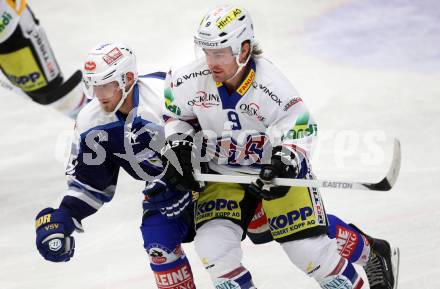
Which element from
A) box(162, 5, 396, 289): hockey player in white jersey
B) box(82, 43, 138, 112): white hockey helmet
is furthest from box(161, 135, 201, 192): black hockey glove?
box(82, 43, 138, 112): white hockey helmet

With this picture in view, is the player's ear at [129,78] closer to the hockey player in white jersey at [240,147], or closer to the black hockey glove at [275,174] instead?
the hockey player in white jersey at [240,147]

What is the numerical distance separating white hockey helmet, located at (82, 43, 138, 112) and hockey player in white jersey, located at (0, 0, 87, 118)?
1.31 metres

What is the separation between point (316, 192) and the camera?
16.8 ft

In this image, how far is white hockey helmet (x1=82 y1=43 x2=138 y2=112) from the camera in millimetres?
4973

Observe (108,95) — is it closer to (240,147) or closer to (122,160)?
(122,160)

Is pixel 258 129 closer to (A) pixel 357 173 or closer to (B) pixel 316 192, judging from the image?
(B) pixel 316 192

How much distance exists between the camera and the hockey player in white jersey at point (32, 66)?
626 centimetres

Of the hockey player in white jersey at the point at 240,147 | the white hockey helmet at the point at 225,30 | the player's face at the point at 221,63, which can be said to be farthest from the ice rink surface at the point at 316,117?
the white hockey helmet at the point at 225,30

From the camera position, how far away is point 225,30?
4.68 m

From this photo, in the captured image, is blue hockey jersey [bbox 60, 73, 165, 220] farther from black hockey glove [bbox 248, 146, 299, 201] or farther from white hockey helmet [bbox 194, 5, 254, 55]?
black hockey glove [bbox 248, 146, 299, 201]

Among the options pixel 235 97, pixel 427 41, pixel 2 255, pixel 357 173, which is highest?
pixel 235 97

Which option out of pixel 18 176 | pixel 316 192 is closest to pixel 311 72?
pixel 18 176

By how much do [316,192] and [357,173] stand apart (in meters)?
2.49

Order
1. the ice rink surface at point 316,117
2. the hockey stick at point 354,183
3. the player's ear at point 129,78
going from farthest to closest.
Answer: the ice rink surface at point 316,117, the player's ear at point 129,78, the hockey stick at point 354,183
